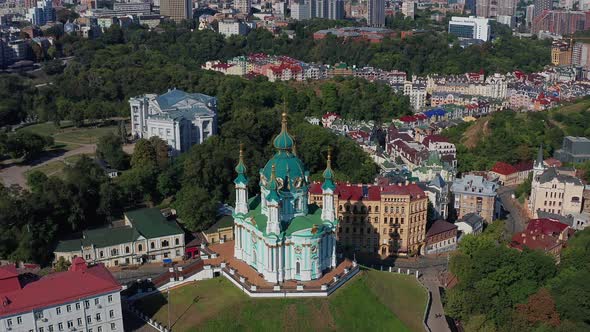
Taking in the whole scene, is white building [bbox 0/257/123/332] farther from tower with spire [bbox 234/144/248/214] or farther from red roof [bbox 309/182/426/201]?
red roof [bbox 309/182/426/201]

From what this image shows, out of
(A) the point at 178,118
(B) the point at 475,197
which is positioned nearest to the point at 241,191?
(B) the point at 475,197

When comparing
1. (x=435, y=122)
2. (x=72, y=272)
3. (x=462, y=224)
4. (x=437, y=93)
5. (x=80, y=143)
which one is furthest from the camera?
(x=437, y=93)

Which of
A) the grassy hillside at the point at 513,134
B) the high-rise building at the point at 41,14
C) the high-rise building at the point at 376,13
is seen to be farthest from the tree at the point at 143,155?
the high-rise building at the point at 376,13

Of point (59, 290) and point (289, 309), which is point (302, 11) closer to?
point (289, 309)

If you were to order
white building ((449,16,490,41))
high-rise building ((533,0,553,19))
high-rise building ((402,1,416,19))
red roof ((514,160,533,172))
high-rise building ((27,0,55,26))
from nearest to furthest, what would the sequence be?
red roof ((514,160,533,172)) → white building ((449,16,490,41)) → high-rise building ((27,0,55,26)) → high-rise building ((402,1,416,19)) → high-rise building ((533,0,553,19))

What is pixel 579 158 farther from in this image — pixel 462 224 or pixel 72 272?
pixel 72 272

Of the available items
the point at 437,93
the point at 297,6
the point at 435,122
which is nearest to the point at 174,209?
the point at 435,122

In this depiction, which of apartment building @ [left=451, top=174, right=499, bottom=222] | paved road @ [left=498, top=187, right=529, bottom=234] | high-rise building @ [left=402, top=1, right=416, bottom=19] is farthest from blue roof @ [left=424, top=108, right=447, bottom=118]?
high-rise building @ [left=402, top=1, right=416, bottom=19]
